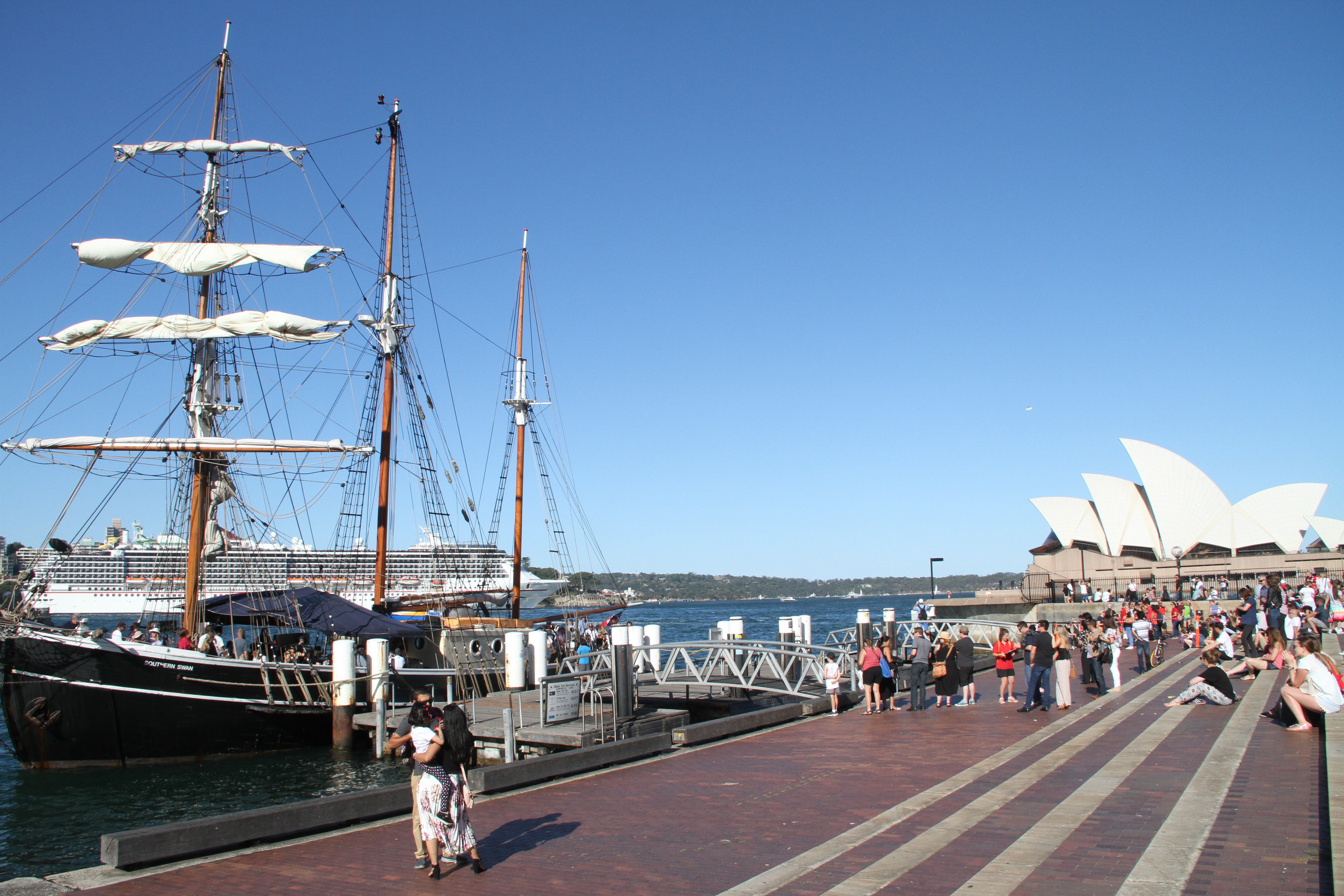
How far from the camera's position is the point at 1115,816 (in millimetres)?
8633

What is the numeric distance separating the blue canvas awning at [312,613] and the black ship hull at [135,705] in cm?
247

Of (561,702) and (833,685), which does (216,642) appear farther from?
(833,685)

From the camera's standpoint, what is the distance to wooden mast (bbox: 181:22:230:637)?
26516mm

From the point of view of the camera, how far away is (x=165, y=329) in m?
29.6

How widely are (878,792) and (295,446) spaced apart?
25.1 meters

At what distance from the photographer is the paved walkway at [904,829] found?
279 inches

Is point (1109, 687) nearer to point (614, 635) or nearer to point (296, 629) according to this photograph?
point (614, 635)

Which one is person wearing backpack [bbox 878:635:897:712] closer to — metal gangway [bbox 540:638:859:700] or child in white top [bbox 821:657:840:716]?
child in white top [bbox 821:657:840:716]

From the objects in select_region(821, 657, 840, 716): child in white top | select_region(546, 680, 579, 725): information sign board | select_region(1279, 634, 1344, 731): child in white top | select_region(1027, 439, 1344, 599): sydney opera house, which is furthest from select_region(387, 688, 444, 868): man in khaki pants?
select_region(1027, 439, 1344, 599): sydney opera house

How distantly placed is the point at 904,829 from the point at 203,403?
27570mm

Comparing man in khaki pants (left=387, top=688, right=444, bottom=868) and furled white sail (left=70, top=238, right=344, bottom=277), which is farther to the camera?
furled white sail (left=70, top=238, right=344, bottom=277)

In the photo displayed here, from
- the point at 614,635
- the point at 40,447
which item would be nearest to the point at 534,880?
the point at 614,635

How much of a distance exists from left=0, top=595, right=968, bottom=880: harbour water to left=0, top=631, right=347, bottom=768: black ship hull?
29 cm

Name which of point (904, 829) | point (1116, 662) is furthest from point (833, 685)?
point (904, 829)
